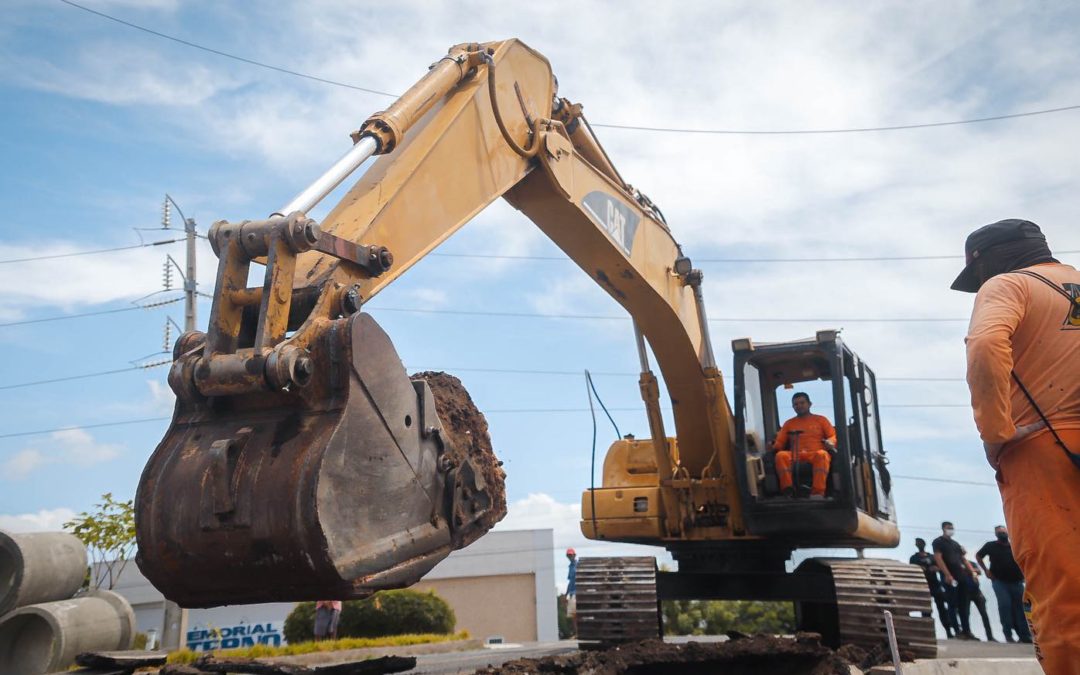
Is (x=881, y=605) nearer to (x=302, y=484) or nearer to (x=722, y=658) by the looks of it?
(x=722, y=658)

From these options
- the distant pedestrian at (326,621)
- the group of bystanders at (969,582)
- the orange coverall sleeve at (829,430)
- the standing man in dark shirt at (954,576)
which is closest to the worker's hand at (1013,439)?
the orange coverall sleeve at (829,430)

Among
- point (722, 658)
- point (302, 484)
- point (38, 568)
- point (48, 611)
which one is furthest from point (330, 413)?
point (38, 568)

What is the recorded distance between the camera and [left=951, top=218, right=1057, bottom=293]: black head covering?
390 cm

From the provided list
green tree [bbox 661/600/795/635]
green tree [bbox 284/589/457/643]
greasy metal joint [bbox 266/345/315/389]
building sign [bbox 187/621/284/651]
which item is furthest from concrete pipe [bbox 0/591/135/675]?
building sign [bbox 187/621/284/651]

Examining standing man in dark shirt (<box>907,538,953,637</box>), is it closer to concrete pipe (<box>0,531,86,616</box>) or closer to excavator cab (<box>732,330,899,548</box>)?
excavator cab (<box>732,330,899,548</box>)

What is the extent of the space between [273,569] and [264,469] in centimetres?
40

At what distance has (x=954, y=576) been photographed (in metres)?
13.8

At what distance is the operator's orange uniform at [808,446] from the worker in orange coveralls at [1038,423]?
4.51 metres

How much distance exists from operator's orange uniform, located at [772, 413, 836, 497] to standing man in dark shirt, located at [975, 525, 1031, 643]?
5.97 meters

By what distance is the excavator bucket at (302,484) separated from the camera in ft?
12.5

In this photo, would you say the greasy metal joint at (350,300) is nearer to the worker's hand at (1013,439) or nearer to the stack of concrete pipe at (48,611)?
the worker's hand at (1013,439)

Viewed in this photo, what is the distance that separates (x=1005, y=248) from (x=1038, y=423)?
853mm

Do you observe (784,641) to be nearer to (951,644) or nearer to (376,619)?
(951,644)

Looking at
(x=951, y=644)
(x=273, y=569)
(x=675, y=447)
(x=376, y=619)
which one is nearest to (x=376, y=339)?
(x=273, y=569)
